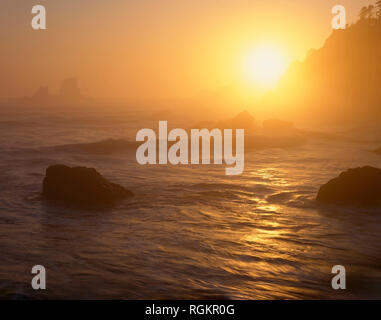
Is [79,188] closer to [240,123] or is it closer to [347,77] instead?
[240,123]

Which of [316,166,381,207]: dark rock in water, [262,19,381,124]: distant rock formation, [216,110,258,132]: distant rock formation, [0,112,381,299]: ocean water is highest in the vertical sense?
[262,19,381,124]: distant rock formation

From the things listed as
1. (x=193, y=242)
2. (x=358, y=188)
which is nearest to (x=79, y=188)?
(x=193, y=242)

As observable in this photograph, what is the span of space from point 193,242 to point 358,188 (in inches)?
315

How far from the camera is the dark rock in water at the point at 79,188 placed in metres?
18.7

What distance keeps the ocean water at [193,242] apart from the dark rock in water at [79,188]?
729mm

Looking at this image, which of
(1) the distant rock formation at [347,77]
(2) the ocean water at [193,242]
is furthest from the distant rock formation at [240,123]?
(2) the ocean water at [193,242]

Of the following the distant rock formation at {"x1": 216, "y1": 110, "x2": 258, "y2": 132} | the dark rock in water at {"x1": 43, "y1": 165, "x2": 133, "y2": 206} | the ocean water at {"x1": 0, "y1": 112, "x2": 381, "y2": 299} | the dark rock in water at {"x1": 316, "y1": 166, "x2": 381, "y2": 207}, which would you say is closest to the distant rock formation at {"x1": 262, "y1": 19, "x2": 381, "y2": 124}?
the distant rock formation at {"x1": 216, "y1": 110, "x2": 258, "y2": 132}

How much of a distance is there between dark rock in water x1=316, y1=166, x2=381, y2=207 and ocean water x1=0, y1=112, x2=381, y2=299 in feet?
3.16

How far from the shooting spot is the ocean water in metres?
10.6

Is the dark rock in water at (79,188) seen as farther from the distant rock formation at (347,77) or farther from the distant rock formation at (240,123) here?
the distant rock formation at (347,77)

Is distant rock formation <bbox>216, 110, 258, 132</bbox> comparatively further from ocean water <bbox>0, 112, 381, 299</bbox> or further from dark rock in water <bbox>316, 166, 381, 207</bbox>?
dark rock in water <bbox>316, 166, 381, 207</bbox>

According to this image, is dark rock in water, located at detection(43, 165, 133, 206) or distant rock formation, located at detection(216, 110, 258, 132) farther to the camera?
distant rock formation, located at detection(216, 110, 258, 132)

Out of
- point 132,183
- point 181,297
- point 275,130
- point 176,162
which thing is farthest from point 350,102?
point 181,297
